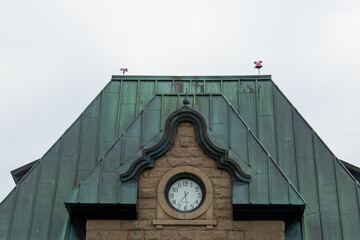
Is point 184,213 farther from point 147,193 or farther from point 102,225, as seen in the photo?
point 102,225

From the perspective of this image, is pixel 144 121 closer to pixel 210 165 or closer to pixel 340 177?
pixel 210 165

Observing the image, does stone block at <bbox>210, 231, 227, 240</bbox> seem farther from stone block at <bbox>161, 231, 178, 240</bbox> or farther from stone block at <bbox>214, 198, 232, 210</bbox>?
stone block at <bbox>161, 231, 178, 240</bbox>

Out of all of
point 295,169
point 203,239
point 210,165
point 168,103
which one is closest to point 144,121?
point 168,103

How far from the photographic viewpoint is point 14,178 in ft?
70.8

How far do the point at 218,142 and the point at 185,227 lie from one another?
214 centimetres

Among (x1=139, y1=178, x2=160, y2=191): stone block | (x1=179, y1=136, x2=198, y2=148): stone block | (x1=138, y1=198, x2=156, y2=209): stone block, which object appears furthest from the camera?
(x1=179, y1=136, x2=198, y2=148): stone block

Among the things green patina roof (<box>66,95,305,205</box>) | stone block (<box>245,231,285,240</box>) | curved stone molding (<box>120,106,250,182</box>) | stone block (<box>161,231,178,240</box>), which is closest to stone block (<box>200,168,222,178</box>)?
curved stone molding (<box>120,106,250,182</box>)

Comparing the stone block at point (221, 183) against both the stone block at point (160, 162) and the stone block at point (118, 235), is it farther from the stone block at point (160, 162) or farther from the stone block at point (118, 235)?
the stone block at point (118, 235)

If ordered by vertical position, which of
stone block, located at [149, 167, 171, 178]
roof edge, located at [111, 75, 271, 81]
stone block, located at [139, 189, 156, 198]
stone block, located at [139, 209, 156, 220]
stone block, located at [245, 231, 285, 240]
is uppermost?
roof edge, located at [111, 75, 271, 81]

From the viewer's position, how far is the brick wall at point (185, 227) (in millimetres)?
15289

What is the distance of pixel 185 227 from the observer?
602 inches

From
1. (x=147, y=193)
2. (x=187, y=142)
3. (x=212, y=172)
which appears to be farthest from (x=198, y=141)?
(x=147, y=193)

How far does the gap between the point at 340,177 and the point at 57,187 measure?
295 inches

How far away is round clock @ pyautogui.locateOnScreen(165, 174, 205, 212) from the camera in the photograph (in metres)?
15.6
